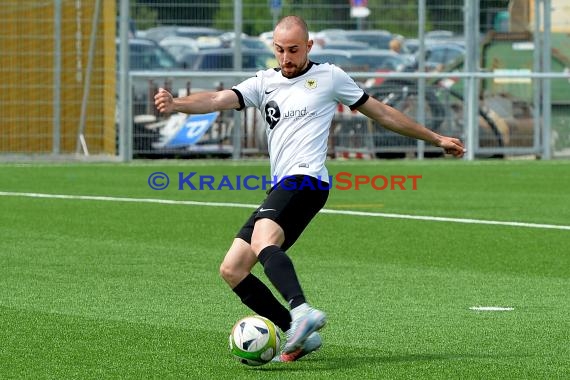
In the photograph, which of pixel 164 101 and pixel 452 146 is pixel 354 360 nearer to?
pixel 452 146

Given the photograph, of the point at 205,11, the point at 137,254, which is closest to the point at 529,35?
the point at 205,11

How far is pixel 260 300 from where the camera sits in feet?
25.1

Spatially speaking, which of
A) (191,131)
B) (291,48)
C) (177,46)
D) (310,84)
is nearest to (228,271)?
(310,84)

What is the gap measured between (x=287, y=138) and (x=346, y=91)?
42 centimetres

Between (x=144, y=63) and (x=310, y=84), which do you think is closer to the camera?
(x=310, y=84)

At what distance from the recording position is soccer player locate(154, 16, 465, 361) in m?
7.50

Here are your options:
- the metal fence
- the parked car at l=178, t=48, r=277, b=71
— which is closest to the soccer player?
the metal fence

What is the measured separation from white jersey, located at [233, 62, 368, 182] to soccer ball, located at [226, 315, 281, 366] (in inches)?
31.1

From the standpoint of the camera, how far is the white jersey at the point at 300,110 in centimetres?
763

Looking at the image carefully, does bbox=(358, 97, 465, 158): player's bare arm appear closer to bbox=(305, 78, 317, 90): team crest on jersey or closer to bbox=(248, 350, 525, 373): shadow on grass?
bbox=(305, 78, 317, 90): team crest on jersey

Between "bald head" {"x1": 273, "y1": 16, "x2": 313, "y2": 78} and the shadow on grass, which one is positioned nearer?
the shadow on grass

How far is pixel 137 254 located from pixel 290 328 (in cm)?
533

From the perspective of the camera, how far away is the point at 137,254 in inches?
488

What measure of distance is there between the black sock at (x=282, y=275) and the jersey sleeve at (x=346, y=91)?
0.96m
